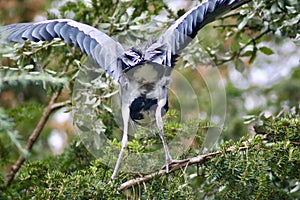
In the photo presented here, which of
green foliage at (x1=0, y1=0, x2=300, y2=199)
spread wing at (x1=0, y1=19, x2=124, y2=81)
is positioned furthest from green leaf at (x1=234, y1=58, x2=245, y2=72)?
spread wing at (x1=0, y1=19, x2=124, y2=81)

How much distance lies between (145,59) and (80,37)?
0.16m

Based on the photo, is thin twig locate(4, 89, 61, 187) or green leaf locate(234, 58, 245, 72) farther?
green leaf locate(234, 58, 245, 72)

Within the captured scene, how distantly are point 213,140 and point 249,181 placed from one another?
8.5 inches

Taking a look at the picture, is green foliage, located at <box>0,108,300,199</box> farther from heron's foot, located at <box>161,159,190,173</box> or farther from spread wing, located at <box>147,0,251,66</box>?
spread wing, located at <box>147,0,251,66</box>

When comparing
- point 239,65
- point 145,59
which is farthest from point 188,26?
point 239,65

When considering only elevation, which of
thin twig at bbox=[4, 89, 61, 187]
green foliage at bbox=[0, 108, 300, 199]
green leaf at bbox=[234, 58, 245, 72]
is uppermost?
green foliage at bbox=[0, 108, 300, 199]

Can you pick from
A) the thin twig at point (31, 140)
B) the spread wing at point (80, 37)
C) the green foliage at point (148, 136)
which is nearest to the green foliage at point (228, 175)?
the green foliage at point (148, 136)

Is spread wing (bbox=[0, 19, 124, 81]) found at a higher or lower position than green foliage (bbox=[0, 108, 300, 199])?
higher

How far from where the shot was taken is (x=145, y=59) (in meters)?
0.93

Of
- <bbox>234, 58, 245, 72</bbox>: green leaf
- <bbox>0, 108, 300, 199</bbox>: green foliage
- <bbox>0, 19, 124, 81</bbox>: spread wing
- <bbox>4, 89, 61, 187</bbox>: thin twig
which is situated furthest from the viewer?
<bbox>234, 58, 245, 72</bbox>: green leaf

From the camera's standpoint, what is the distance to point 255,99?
255cm

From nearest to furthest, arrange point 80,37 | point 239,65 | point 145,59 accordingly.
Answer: point 145,59
point 80,37
point 239,65

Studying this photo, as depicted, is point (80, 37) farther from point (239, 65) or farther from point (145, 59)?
point (239, 65)

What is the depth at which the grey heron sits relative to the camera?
3.12 ft
